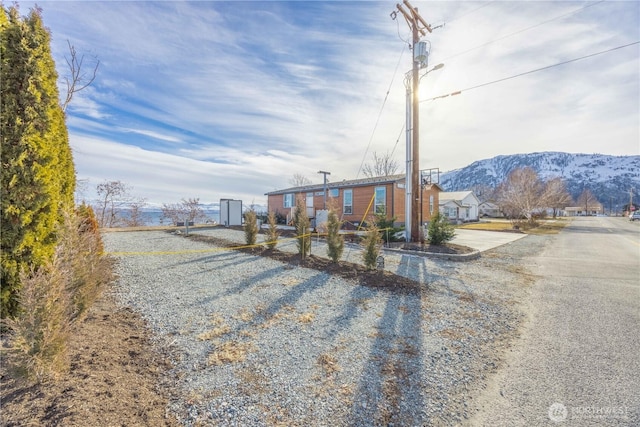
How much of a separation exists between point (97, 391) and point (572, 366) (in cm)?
437

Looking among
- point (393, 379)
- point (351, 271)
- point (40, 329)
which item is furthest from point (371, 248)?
point (40, 329)

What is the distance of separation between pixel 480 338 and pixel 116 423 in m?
3.80

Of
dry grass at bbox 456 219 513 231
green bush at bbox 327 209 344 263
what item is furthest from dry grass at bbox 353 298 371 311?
dry grass at bbox 456 219 513 231

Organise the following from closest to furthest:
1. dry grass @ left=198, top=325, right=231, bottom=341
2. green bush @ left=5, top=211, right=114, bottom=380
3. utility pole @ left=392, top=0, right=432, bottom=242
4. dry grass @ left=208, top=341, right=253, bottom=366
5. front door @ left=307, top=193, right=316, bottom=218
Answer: green bush @ left=5, top=211, right=114, bottom=380 < dry grass @ left=208, top=341, right=253, bottom=366 < dry grass @ left=198, top=325, right=231, bottom=341 < utility pole @ left=392, top=0, right=432, bottom=242 < front door @ left=307, top=193, right=316, bottom=218

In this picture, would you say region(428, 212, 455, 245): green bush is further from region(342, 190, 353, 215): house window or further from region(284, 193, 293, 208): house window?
region(284, 193, 293, 208): house window

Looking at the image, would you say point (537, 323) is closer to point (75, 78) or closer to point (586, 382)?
point (586, 382)

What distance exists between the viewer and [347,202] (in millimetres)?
20344

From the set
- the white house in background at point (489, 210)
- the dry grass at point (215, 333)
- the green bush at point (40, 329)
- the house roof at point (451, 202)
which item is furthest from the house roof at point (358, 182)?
the white house in background at point (489, 210)

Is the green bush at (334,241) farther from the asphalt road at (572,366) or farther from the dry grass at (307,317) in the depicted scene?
the asphalt road at (572,366)

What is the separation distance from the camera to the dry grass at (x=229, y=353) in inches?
113

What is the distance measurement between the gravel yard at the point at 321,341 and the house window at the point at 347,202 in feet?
44.2

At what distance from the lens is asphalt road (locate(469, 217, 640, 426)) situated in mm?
2256

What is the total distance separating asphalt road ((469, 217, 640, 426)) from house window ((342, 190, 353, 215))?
14.6 meters

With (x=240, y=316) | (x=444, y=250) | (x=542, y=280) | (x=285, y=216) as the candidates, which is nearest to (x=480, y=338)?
(x=240, y=316)
